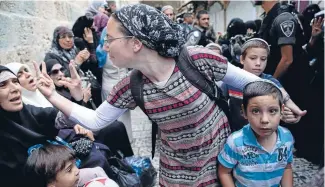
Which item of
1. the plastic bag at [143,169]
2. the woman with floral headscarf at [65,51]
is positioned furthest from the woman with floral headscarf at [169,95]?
the woman with floral headscarf at [65,51]

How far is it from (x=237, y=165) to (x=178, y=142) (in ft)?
1.17

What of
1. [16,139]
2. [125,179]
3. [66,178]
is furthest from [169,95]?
[125,179]

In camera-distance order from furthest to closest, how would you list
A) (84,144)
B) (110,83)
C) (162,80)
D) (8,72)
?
(110,83)
(84,144)
(8,72)
(162,80)

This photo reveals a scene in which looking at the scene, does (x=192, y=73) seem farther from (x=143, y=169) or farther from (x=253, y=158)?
(x=143, y=169)

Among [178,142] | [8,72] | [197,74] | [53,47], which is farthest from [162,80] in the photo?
[53,47]

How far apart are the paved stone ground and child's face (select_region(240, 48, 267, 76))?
1.35 meters

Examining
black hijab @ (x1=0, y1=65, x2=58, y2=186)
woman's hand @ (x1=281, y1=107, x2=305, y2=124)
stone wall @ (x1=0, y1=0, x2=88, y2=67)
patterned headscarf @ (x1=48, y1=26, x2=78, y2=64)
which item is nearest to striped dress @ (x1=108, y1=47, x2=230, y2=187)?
woman's hand @ (x1=281, y1=107, x2=305, y2=124)

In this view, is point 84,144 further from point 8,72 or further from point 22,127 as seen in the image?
point 8,72

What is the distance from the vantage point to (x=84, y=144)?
8.06 ft

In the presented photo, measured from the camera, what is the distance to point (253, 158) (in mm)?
1664

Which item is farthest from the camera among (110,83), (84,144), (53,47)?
(110,83)

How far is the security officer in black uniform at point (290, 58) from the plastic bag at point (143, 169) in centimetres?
161

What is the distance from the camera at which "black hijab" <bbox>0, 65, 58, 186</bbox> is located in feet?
6.46

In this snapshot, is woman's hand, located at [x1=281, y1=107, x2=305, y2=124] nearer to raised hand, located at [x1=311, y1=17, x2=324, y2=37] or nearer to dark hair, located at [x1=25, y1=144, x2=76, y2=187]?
dark hair, located at [x1=25, y1=144, x2=76, y2=187]
